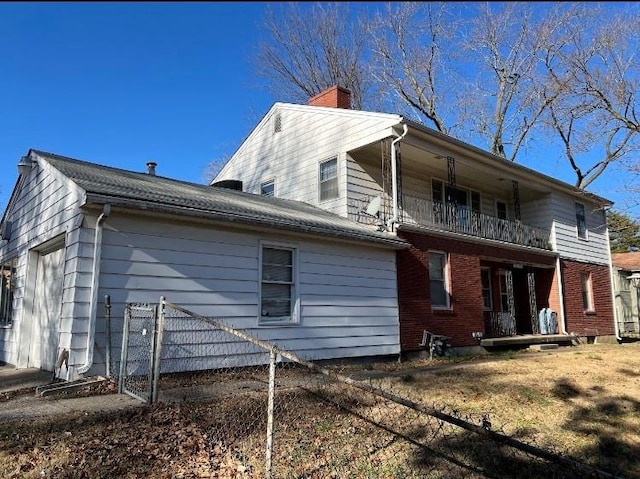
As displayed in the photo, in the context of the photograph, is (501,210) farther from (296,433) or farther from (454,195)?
(296,433)

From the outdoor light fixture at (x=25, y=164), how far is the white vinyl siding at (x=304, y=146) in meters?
6.94

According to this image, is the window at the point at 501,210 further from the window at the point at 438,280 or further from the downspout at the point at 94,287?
the downspout at the point at 94,287

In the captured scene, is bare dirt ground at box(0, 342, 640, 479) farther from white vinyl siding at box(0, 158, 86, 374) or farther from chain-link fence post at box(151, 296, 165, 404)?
white vinyl siding at box(0, 158, 86, 374)

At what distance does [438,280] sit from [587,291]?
9759mm

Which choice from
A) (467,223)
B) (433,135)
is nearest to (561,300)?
(467,223)

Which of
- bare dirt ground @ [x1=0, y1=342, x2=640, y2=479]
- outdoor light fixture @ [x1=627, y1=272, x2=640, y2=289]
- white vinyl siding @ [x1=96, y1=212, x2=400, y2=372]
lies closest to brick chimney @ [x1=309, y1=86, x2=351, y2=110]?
white vinyl siding @ [x1=96, y1=212, x2=400, y2=372]

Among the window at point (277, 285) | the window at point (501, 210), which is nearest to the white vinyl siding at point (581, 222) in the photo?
the window at point (501, 210)

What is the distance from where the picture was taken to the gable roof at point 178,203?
7602 millimetres

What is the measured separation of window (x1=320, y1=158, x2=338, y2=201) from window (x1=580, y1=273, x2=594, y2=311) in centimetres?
1198

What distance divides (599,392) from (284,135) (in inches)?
452

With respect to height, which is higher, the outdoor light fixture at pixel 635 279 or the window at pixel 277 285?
the outdoor light fixture at pixel 635 279

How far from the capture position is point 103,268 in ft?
24.7

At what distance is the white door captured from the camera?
891 cm

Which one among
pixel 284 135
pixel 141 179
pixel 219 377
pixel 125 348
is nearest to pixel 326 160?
pixel 284 135
